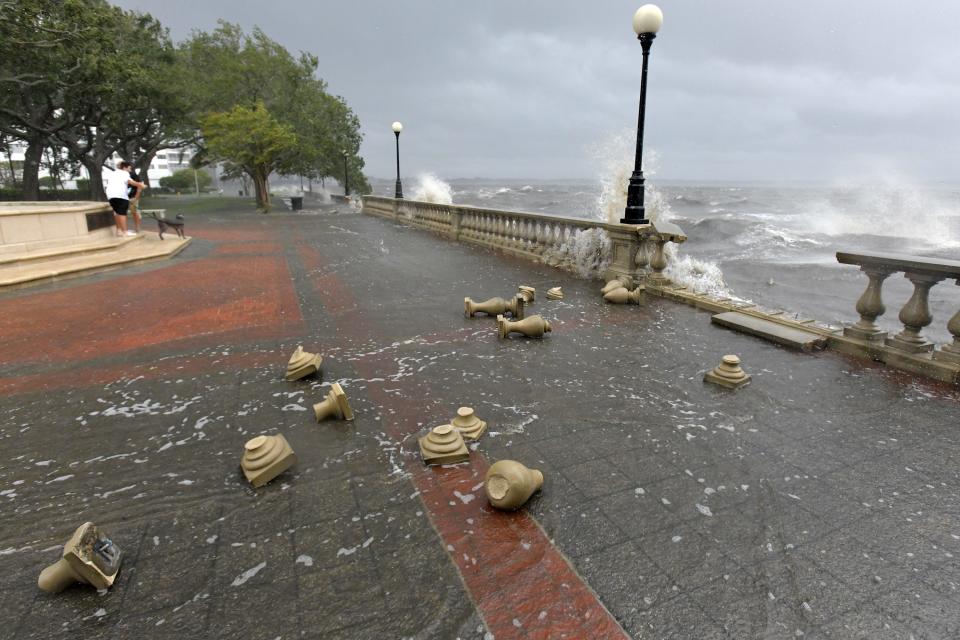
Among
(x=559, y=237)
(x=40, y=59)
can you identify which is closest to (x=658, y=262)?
(x=559, y=237)

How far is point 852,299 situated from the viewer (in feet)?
52.5

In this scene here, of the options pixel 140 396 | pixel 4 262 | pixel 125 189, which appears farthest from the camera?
pixel 125 189

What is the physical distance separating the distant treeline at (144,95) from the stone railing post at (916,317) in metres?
22.6

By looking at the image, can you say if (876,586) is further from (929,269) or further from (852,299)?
(852,299)

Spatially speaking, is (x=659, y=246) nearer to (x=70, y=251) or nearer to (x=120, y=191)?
(x=70, y=251)

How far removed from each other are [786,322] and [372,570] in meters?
5.72

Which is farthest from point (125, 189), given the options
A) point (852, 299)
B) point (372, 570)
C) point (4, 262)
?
point (852, 299)

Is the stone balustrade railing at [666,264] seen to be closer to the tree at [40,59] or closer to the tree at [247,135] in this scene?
the tree at [40,59]

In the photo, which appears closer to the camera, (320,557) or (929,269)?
(320,557)

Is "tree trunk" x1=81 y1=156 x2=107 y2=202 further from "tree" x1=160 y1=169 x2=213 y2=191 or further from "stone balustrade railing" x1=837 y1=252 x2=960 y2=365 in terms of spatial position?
"tree" x1=160 y1=169 x2=213 y2=191

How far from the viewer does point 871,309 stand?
16.4ft

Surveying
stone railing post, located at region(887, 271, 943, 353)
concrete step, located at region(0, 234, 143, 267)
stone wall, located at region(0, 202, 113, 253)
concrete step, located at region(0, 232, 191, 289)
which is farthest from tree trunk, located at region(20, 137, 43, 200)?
stone railing post, located at region(887, 271, 943, 353)

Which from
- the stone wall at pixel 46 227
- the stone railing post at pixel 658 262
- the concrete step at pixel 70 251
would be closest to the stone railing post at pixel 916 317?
the stone railing post at pixel 658 262

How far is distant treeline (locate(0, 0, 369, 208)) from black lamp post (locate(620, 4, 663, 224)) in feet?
61.1
